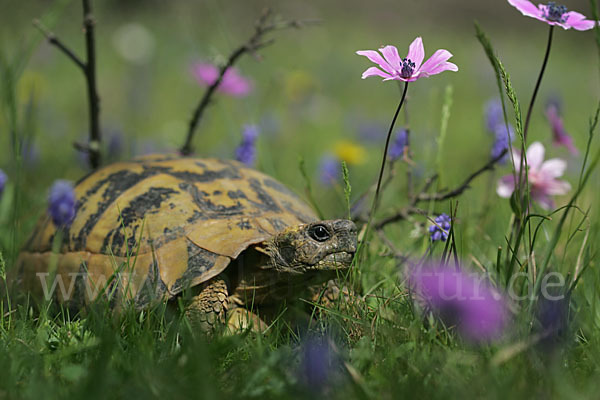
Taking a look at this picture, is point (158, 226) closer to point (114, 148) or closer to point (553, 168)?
point (553, 168)

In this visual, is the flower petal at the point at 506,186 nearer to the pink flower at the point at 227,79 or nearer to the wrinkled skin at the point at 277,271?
the wrinkled skin at the point at 277,271

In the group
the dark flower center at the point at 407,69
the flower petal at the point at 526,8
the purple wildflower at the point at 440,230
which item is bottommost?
the purple wildflower at the point at 440,230

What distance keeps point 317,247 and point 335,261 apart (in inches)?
3.0

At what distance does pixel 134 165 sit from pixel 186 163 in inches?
8.7

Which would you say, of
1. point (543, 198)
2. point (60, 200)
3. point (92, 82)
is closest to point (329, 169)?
point (92, 82)

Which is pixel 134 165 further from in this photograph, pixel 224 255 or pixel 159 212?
pixel 224 255

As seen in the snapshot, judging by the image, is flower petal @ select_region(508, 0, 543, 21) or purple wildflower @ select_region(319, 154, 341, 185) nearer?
flower petal @ select_region(508, 0, 543, 21)

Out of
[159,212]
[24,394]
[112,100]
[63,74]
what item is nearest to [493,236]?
[159,212]

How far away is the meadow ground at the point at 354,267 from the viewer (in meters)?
1.50

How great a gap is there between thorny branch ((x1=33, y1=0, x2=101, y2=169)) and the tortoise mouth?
1490 mm

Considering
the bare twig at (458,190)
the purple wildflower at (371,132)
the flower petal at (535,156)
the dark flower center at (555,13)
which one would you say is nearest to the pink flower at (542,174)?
the flower petal at (535,156)

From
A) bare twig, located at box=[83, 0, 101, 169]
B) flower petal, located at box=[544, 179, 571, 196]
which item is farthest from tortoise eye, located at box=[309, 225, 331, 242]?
bare twig, located at box=[83, 0, 101, 169]

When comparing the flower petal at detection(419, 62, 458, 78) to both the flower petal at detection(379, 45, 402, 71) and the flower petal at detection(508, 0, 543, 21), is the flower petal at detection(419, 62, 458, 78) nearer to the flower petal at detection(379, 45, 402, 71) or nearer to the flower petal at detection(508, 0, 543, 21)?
the flower petal at detection(379, 45, 402, 71)

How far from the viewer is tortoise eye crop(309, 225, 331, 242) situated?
1965mm
